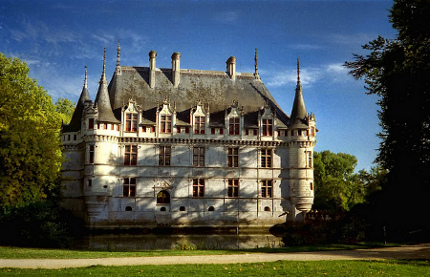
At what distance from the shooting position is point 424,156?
20.1m

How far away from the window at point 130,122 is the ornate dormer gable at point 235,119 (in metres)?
7.93

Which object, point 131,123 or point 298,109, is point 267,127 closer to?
point 298,109

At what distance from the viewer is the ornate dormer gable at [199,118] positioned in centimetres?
3533

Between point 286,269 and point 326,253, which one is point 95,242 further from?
point 286,269

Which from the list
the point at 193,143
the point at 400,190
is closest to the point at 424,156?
the point at 400,190

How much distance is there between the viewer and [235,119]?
1419 inches

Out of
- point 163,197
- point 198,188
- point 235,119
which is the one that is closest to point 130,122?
point 163,197

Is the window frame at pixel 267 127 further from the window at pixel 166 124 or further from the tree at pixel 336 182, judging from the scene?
the tree at pixel 336 182

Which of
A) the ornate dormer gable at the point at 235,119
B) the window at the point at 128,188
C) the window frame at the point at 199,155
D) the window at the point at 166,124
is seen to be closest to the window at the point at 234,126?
the ornate dormer gable at the point at 235,119

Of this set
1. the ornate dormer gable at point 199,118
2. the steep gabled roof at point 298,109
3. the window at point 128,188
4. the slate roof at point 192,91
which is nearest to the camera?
the window at point 128,188

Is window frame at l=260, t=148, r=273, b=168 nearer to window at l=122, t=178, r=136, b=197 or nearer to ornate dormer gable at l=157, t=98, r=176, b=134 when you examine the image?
ornate dormer gable at l=157, t=98, r=176, b=134

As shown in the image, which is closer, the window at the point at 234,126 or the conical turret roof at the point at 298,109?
the window at the point at 234,126

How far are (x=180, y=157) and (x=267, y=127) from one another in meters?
7.97

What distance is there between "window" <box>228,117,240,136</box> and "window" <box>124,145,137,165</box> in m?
8.26
